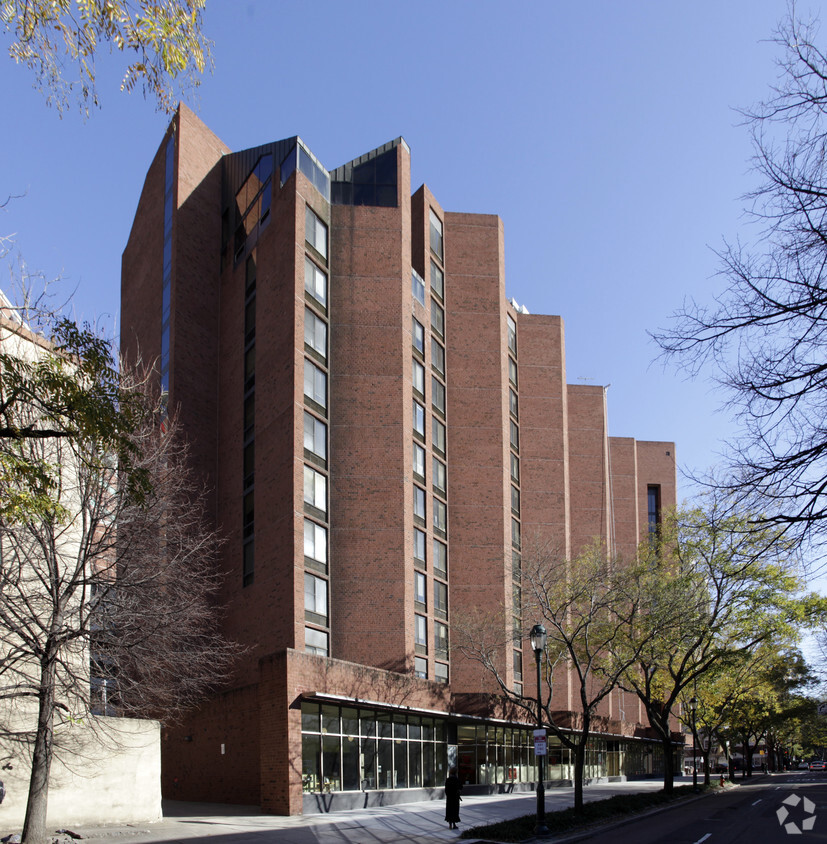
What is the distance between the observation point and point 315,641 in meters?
35.4

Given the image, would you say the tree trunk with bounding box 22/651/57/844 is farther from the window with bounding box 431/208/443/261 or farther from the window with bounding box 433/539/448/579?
the window with bounding box 431/208/443/261

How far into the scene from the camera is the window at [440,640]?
136 feet

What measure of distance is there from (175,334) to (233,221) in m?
7.34

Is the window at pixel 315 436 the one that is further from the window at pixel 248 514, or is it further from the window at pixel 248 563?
the window at pixel 248 563

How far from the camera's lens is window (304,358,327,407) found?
3728cm

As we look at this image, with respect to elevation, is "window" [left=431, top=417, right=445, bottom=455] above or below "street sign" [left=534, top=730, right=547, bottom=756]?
above

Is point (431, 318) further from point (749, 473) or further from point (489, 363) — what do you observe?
point (749, 473)

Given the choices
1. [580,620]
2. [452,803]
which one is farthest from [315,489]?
[452,803]

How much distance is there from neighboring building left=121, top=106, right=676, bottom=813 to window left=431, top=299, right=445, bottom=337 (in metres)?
0.21

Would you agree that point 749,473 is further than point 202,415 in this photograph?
No

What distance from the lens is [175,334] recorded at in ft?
141

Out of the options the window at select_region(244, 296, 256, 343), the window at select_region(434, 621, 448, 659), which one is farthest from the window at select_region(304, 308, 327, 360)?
the window at select_region(434, 621, 448, 659)

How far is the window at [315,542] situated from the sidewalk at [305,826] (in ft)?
32.7

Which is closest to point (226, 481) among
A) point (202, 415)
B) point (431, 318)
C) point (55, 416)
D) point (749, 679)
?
point (202, 415)
